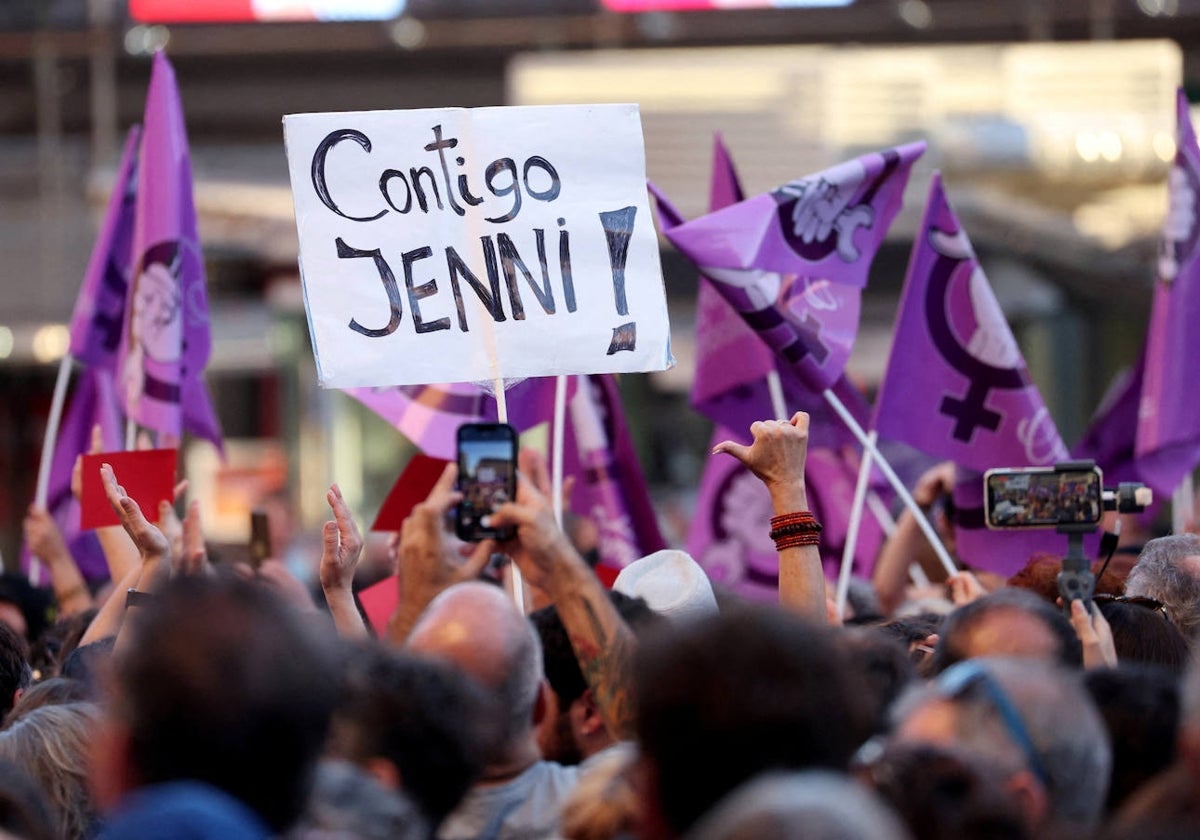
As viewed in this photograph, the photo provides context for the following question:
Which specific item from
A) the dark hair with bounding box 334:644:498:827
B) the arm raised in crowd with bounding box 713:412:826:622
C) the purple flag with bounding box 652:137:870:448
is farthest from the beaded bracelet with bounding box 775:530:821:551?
the purple flag with bounding box 652:137:870:448

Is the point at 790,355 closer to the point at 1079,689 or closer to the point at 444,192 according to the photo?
the point at 444,192

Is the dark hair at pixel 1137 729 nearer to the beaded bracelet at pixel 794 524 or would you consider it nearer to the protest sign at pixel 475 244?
the beaded bracelet at pixel 794 524

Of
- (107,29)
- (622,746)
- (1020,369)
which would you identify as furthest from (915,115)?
(622,746)

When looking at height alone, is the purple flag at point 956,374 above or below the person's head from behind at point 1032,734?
above

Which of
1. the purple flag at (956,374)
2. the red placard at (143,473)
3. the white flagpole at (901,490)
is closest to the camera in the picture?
the red placard at (143,473)

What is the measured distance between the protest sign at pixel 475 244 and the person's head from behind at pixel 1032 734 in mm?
2169

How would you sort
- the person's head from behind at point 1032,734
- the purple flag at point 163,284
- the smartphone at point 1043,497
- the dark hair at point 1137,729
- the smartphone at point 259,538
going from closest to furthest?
the person's head from behind at point 1032,734
the dark hair at point 1137,729
the smartphone at point 1043,497
the smartphone at point 259,538
the purple flag at point 163,284

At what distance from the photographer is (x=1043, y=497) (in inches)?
182

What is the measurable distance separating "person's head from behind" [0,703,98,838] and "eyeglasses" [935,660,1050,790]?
5.88 feet

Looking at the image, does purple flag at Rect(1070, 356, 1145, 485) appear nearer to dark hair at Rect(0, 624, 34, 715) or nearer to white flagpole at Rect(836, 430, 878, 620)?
white flagpole at Rect(836, 430, 878, 620)

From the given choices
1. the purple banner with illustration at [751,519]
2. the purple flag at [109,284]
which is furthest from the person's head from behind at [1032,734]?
the purple flag at [109,284]

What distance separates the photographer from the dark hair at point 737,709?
95.7 inches

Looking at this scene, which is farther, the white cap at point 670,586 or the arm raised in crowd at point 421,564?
the white cap at point 670,586

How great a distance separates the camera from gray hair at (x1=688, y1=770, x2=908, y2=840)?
2066 millimetres
